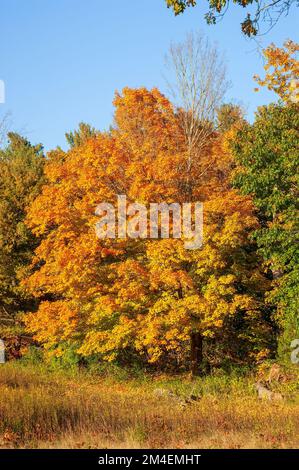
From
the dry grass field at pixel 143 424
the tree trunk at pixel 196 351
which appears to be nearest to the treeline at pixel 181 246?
the tree trunk at pixel 196 351

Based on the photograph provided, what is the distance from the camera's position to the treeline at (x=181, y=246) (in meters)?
23.0

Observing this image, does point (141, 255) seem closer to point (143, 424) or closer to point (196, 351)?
point (196, 351)

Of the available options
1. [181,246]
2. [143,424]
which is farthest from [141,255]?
[143,424]

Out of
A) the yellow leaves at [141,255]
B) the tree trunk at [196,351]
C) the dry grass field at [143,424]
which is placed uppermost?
the yellow leaves at [141,255]

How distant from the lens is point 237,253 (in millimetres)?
25500

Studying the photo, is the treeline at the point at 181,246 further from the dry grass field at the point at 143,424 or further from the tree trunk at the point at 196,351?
the dry grass field at the point at 143,424

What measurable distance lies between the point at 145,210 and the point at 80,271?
3826mm

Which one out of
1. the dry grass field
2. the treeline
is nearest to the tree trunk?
the treeline

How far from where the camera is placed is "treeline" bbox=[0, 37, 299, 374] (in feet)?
75.5

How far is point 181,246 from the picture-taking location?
23406 mm

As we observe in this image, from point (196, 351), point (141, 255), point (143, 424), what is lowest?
point (196, 351)

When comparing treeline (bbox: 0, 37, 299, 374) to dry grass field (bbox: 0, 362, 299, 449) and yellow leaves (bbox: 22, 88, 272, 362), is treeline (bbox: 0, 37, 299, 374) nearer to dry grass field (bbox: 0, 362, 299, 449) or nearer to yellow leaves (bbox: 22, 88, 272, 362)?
yellow leaves (bbox: 22, 88, 272, 362)
